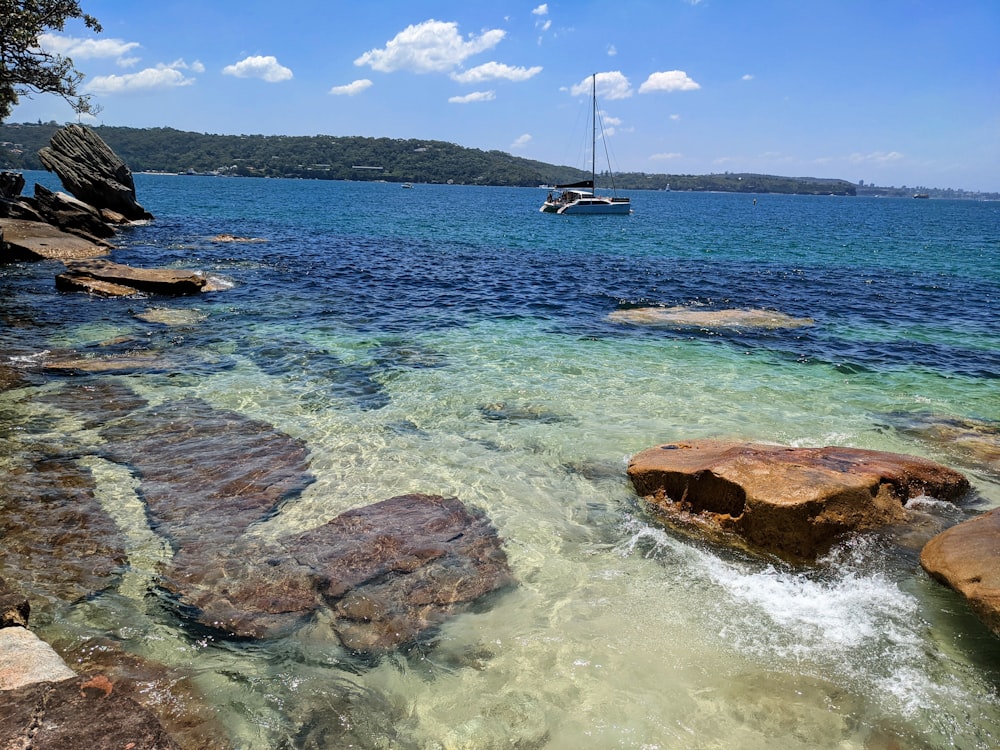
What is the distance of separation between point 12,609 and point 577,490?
5.89 meters

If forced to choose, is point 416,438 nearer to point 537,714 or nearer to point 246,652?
point 246,652

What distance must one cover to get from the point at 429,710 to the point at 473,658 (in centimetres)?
64

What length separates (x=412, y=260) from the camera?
31.9 meters

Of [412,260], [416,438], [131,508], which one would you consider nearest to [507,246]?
[412,260]

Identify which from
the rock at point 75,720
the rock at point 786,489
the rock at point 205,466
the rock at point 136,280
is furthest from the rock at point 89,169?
the rock at point 75,720

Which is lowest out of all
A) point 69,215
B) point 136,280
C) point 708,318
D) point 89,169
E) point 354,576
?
point 354,576

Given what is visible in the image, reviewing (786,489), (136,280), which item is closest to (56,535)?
(786,489)

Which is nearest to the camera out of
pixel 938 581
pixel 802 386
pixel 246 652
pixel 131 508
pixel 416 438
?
pixel 246 652

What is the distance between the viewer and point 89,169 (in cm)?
3738

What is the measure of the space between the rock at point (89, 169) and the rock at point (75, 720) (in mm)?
41531

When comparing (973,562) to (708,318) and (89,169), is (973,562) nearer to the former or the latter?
(708,318)

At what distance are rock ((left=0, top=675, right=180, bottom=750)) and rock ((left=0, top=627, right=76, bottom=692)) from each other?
0.08 meters

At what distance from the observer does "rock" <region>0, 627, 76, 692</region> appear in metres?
3.56

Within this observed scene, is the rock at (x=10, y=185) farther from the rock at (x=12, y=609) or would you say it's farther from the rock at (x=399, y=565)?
the rock at (x=12, y=609)
